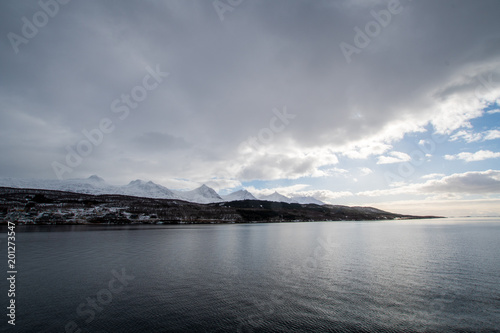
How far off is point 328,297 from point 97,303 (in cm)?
2306

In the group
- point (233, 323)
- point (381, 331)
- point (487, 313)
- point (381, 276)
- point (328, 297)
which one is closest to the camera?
point (381, 331)

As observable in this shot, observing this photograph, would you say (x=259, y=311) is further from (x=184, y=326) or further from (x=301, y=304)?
(x=184, y=326)

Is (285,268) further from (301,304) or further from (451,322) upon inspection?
(451,322)

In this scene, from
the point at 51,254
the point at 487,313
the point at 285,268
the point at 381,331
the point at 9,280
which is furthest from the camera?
the point at 51,254

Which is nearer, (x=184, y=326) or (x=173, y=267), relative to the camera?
(x=184, y=326)

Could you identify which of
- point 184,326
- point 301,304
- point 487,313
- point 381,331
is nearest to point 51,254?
point 184,326

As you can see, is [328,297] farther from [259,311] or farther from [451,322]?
[451,322]

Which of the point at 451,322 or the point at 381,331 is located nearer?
the point at 381,331

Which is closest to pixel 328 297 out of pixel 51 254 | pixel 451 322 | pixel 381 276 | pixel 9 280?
pixel 451 322

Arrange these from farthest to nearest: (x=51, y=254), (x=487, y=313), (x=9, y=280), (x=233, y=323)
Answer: (x=51, y=254) → (x=9, y=280) → (x=487, y=313) → (x=233, y=323)

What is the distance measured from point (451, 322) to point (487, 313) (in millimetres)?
4633

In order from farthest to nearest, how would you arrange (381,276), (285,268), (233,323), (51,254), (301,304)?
(51,254) → (285,268) → (381,276) → (301,304) → (233,323)

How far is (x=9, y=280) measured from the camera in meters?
30.9

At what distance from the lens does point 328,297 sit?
Answer: 81.6 ft
